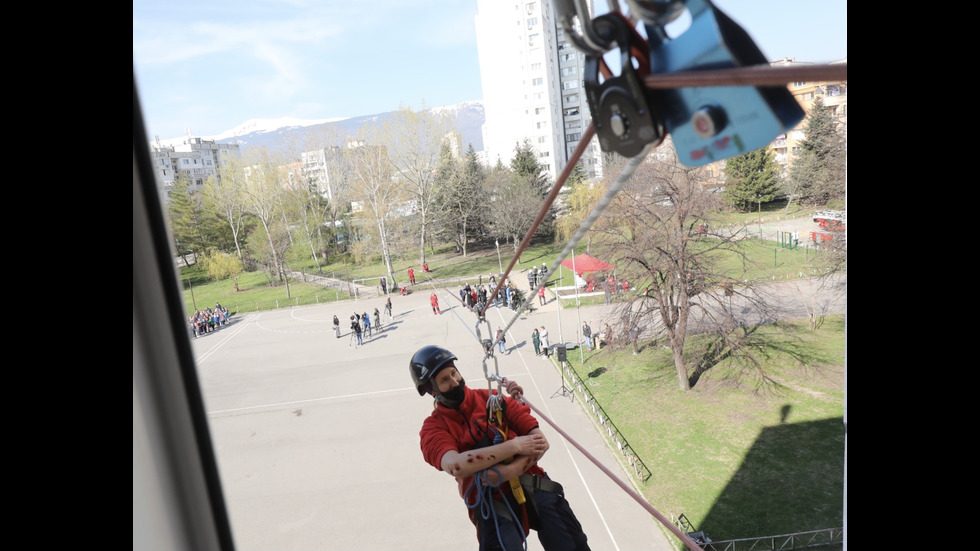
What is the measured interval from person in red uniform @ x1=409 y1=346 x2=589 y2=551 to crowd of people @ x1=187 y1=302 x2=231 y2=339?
617 inches

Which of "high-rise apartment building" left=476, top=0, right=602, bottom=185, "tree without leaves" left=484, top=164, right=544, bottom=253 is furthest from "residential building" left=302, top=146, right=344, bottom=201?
"high-rise apartment building" left=476, top=0, right=602, bottom=185

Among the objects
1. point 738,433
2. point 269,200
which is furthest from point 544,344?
point 269,200

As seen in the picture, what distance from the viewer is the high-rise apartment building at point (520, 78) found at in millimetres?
31547

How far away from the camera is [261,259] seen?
70.6 ft

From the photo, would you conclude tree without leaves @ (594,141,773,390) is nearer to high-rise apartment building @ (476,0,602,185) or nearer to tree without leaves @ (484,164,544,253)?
tree without leaves @ (484,164,544,253)

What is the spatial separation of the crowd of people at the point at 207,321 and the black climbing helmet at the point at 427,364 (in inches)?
615

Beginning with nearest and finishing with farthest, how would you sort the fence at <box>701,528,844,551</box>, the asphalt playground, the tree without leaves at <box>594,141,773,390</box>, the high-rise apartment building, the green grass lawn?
the fence at <box>701,528,844,551</box>, the green grass lawn, the asphalt playground, the tree without leaves at <box>594,141,773,390</box>, the high-rise apartment building

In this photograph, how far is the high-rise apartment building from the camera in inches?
1242

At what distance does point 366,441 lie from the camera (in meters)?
8.23

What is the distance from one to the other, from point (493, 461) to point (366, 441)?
7.14m

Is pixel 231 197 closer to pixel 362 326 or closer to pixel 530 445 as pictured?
pixel 362 326

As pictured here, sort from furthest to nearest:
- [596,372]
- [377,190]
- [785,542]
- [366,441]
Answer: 1. [377,190]
2. [596,372]
3. [366,441]
4. [785,542]
